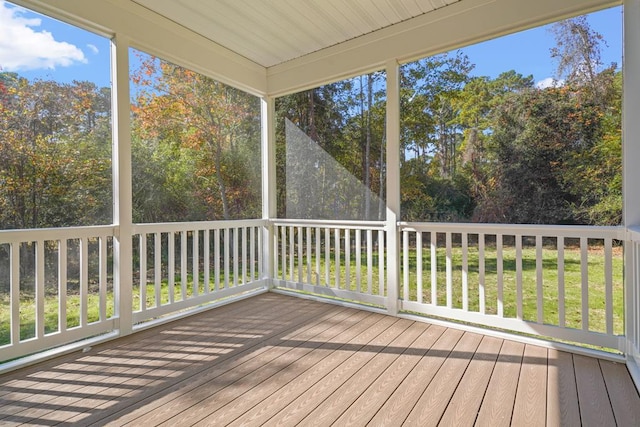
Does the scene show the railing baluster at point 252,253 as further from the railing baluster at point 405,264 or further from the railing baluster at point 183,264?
the railing baluster at point 405,264

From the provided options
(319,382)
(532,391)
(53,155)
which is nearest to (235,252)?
(53,155)

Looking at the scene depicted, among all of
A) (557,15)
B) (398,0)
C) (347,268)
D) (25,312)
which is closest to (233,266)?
(347,268)

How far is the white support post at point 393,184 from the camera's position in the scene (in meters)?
3.26

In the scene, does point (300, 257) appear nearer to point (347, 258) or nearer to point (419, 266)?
point (347, 258)

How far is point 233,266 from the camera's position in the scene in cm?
388

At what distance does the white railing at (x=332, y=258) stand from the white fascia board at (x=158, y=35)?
176 centimetres

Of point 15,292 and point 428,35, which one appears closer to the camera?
point 15,292

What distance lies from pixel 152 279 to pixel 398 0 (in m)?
3.18

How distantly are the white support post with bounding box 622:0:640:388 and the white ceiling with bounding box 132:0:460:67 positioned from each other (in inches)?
48.6

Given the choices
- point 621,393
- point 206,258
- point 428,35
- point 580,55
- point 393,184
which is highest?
point 428,35

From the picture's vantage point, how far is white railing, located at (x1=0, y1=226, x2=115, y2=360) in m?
2.26

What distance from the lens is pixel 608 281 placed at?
237cm

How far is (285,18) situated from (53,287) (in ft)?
9.32

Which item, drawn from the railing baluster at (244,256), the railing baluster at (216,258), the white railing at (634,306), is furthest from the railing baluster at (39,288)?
the white railing at (634,306)
